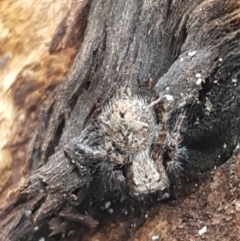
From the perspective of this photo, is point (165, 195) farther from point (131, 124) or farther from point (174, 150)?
point (131, 124)

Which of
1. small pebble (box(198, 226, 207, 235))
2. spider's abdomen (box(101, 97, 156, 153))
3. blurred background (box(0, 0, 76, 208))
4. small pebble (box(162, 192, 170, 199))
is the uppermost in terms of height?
blurred background (box(0, 0, 76, 208))

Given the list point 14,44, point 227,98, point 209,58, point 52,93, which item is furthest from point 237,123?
point 14,44

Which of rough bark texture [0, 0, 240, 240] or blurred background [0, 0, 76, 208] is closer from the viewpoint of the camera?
rough bark texture [0, 0, 240, 240]

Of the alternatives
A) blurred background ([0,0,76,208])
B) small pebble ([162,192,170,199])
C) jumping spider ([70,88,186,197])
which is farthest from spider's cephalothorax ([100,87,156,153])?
blurred background ([0,0,76,208])

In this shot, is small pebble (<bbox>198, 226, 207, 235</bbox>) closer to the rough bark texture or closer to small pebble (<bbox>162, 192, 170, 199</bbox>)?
the rough bark texture

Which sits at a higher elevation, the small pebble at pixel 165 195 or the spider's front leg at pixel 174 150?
the spider's front leg at pixel 174 150

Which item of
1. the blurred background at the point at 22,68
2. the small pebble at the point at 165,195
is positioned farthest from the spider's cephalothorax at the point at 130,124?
the blurred background at the point at 22,68

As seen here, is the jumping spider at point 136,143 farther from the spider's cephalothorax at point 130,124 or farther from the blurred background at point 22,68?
the blurred background at point 22,68

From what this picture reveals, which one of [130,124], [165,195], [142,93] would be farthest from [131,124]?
[165,195]
